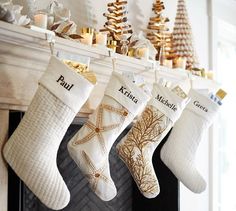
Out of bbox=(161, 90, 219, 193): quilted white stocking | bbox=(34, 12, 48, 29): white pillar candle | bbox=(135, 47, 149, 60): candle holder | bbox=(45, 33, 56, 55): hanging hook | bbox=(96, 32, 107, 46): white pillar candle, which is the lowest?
bbox=(161, 90, 219, 193): quilted white stocking

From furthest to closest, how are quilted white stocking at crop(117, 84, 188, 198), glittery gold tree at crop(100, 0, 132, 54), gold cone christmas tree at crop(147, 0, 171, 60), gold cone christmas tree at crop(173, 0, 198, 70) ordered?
1. gold cone christmas tree at crop(173, 0, 198, 70)
2. gold cone christmas tree at crop(147, 0, 171, 60)
3. glittery gold tree at crop(100, 0, 132, 54)
4. quilted white stocking at crop(117, 84, 188, 198)

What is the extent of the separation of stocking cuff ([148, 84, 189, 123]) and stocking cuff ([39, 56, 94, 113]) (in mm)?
384

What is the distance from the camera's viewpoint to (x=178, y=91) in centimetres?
142

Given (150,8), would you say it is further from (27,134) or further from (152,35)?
(27,134)

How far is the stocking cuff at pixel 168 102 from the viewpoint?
1.39 m

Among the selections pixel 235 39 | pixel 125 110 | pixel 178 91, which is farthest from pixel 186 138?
pixel 235 39

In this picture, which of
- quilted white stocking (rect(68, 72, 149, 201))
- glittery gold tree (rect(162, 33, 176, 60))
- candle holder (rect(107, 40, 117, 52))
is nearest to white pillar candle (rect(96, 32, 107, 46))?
candle holder (rect(107, 40, 117, 52))

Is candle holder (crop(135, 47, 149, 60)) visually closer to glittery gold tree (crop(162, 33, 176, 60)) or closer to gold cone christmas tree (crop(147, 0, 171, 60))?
gold cone christmas tree (crop(147, 0, 171, 60))

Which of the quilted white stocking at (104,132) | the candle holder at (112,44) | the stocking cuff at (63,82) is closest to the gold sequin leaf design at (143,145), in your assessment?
the quilted white stocking at (104,132)

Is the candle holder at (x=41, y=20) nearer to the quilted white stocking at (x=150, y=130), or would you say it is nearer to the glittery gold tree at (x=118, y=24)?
the glittery gold tree at (x=118, y=24)

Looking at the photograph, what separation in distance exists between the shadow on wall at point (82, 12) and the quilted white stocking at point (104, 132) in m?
0.37

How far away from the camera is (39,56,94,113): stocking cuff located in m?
1.08

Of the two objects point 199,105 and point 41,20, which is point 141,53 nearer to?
point 199,105

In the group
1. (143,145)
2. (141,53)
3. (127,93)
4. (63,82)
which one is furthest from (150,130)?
(63,82)
